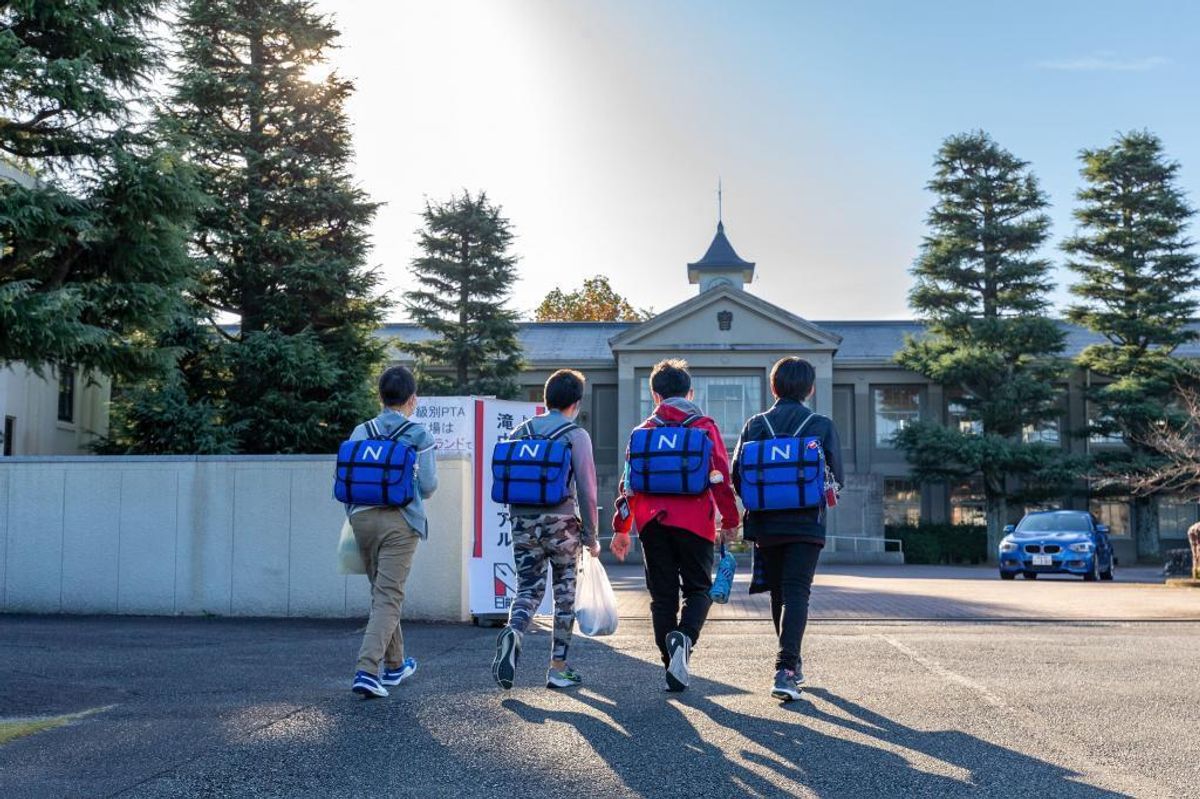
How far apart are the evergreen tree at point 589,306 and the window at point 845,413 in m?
21.8

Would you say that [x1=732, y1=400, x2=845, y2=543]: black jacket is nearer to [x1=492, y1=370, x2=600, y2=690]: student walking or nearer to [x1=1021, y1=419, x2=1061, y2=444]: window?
[x1=492, y1=370, x2=600, y2=690]: student walking

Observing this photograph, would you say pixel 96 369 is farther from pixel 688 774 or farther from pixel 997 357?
pixel 997 357

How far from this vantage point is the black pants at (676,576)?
6328 millimetres

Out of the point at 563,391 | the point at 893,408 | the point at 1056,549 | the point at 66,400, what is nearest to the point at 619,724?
the point at 563,391

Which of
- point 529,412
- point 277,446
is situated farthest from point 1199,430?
point 529,412

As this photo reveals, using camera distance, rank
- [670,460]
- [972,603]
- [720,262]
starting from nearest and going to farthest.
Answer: [670,460]
[972,603]
[720,262]

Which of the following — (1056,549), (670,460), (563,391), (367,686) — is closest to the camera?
(367,686)

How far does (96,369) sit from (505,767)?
30.3 feet

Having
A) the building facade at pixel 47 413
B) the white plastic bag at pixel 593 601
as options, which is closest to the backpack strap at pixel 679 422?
the white plastic bag at pixel 593 601

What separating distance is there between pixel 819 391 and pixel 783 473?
38.2 m

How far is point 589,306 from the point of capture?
67438 millimetres

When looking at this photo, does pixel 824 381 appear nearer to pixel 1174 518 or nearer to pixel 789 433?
pixel 1174 518

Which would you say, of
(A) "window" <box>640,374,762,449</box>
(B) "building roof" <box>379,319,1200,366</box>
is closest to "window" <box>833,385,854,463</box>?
(B) "building roof" <box>379,319,1200,366</box>

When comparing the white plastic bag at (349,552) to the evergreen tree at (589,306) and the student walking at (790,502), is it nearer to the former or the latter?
the student walking at (790,502)
